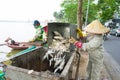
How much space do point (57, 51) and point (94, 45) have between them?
1.16 m

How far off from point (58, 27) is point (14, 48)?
23.2 feet

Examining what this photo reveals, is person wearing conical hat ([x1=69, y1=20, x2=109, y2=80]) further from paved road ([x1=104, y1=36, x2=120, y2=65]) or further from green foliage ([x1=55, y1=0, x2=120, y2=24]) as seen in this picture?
green foliage ([x1=55, y1=0, x2=120, y2=24])

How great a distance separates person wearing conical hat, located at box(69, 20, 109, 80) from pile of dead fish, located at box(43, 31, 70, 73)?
65 centimetres

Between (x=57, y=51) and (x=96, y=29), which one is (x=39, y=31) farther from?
(x=96, y=29)

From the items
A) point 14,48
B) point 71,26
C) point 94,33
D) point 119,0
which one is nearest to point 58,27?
point 71,26

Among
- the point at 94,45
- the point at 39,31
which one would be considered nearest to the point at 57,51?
the point at 94,45

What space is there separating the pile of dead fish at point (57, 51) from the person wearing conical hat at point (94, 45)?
0.65 m

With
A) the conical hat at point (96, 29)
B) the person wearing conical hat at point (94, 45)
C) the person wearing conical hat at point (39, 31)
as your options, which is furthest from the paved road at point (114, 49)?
the conical hat at point (96, 29)

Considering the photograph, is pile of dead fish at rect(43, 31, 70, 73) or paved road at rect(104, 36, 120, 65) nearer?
pile of dead fish at rect(43, 31, 70, 73)

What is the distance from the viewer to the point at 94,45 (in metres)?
4.94

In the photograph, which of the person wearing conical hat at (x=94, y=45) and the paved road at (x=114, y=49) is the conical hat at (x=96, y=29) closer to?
the person wearing conical hat at (x=94, y=45)

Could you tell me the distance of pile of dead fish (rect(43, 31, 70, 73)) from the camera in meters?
5.43

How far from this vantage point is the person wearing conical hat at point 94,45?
489 centimetres

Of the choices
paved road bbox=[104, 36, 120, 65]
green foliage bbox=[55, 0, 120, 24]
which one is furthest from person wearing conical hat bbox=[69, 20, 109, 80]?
green foliage bbox=[55, 0, 120, 24]
